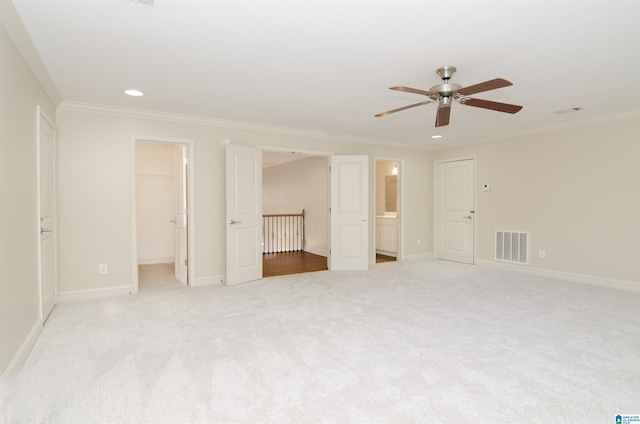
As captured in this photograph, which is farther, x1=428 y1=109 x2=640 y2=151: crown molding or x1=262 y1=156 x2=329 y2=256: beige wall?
x1=262 y1=156 x2=329 y2=256: beige wall

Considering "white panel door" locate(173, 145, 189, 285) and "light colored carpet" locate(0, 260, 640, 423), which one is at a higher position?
"white panel door" locate(173, 145, 189, 285)

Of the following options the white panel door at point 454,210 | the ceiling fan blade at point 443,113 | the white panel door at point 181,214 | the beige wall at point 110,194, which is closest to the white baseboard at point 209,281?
the beige wall at point 110,194

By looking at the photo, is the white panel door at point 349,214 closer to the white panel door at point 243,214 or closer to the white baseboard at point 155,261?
the white panel door at point 243,214

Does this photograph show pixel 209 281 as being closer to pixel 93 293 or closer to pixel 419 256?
pixel 93 293

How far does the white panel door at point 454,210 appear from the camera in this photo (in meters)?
6.48

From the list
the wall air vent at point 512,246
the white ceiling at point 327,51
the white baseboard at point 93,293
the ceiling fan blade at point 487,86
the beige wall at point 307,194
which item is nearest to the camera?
the white ceiling at point 327,51

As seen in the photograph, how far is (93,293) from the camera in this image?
4094mm

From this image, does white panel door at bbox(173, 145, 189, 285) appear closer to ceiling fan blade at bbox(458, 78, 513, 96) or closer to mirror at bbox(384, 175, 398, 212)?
ceiling fan blade at bbox(458, 78, 513, 96)

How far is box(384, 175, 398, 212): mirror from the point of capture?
25.8 feet

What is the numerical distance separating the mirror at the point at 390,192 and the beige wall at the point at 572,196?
81.3 inches

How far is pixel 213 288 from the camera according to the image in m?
4.55

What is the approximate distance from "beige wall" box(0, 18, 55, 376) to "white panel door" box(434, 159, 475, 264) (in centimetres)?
648

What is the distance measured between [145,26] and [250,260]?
3.36 metres

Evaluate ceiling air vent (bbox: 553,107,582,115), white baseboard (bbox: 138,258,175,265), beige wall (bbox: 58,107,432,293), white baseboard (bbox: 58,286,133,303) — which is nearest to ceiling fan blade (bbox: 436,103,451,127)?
ceiling air vent (bbox: 553,107,582,115)
